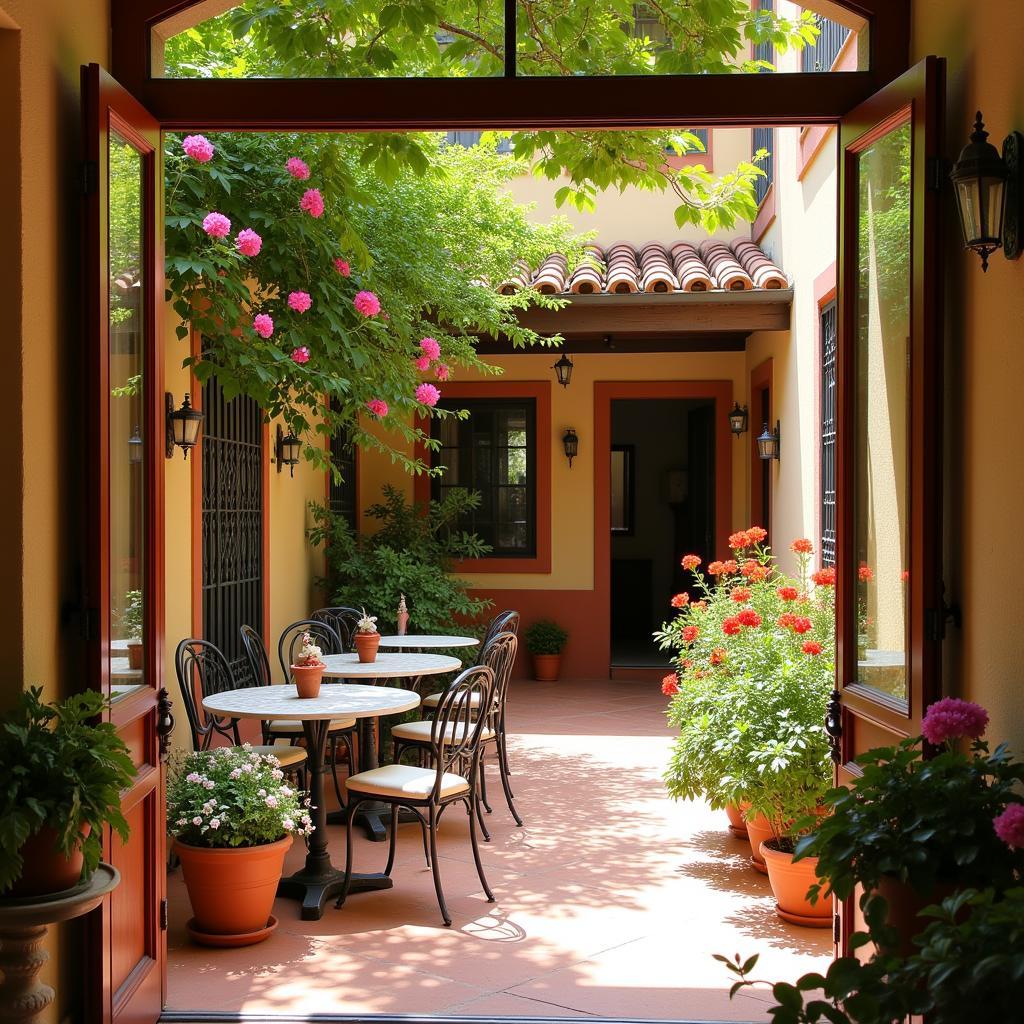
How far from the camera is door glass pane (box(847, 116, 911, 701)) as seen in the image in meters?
3.14

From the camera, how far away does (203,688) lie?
561 cm

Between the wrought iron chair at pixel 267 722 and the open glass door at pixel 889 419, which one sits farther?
the wrought iron chair at pixel 267 722

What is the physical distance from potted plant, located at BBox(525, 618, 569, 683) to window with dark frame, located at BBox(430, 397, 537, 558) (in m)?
0.76

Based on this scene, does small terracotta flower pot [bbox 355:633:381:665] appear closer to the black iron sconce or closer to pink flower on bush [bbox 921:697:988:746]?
pink flower on bush [bbox 921:697:988:746]

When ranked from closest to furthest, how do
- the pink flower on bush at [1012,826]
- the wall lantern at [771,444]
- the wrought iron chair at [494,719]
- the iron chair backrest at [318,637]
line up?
the pink flower on bush at [1012,826] < the wrought iron chair at [494,719] < the iron chair backrest at [318,637] < the wall lantern at [771,444]

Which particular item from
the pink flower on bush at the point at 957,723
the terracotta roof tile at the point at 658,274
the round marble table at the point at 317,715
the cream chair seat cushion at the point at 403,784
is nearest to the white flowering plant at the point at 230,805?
the round marble table at the point at 317,715

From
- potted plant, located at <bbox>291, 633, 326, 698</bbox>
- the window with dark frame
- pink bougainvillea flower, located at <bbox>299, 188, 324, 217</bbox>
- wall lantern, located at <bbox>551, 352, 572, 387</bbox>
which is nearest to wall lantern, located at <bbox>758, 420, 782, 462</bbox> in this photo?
wall lantern, located at <bbox>551, 352, 572, 387</bbox>

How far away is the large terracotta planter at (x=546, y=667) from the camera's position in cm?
1076

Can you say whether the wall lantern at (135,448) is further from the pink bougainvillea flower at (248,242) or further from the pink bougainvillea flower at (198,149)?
the pink bougainvillea flower at (248,242)

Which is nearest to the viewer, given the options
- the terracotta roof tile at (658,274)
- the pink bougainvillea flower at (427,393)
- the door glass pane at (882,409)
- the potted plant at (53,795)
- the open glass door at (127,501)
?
the potted plant at (53,795)

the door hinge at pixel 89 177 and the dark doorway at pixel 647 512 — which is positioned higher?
the door hinge at pixel 89 177

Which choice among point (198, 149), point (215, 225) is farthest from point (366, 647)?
point (198, 149)

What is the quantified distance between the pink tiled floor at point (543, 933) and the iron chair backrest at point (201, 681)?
2.10 feet

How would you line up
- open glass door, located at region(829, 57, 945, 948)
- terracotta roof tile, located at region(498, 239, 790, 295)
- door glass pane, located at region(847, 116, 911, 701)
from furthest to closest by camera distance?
terracotta roof tile, located at region(498, 239, 790, 295) < door glass pane, located at region(847, 116, 911, 701) < open glass door, located at region(829, 57, 945, 948)
